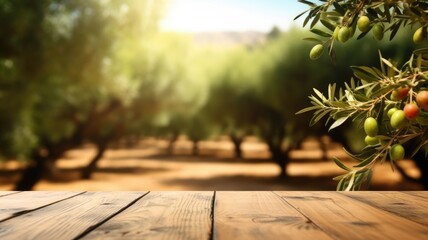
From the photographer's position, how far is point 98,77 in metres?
15.4

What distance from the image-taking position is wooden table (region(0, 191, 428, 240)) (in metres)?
1.68

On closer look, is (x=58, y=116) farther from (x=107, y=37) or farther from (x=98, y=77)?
(x=107, y=37)

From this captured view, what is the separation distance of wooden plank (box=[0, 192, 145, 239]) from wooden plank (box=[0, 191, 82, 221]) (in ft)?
0.22

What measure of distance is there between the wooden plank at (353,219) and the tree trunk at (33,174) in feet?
67.9

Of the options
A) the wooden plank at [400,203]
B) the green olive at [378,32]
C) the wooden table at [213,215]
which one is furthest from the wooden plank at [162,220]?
the green olive at [378,32]

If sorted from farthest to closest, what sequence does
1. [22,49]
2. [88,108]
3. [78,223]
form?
[88,108]
[22,49]
[78,223]

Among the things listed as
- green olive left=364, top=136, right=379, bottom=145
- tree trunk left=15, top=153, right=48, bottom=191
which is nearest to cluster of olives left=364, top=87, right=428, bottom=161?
green olive left=364, top=136, right=379, bottom=145

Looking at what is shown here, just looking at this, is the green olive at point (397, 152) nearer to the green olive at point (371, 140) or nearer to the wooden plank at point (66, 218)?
the green olive at point (371, 140)

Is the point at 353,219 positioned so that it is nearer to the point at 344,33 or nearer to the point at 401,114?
the point at 401,114

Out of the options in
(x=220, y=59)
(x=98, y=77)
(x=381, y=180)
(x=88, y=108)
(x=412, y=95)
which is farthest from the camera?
(x=220, y=59)

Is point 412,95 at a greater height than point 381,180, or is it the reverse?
point 412,95

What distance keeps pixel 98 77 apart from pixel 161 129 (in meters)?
28.8

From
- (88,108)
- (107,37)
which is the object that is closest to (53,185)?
(88,108)

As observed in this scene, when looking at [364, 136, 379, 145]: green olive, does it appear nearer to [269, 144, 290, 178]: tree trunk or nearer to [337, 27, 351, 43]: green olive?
[337, 27, 351, 43]: green olive
